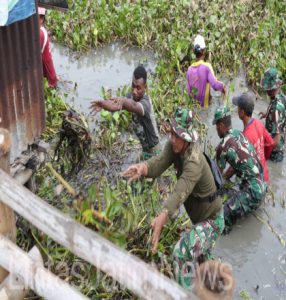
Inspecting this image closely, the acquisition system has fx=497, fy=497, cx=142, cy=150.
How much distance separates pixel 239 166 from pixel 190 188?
1454mm

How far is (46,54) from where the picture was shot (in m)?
6.84

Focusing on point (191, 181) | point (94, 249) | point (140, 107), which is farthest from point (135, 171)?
point (94, 249)

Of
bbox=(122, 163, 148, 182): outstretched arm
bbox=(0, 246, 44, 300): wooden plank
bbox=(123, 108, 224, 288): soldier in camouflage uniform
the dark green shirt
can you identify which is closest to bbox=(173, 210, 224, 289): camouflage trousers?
bbox=(123, 108, 224, 288): soldier in camouflage uniform

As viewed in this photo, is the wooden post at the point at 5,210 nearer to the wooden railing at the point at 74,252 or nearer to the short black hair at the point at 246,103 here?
the wooden railing at the point at 74,252

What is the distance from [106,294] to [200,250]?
834 millimetres

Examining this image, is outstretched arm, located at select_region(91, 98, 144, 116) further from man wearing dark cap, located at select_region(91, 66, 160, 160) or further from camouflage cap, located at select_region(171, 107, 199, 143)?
camouflage cap, located at select_region(171, 107, 199, 143)

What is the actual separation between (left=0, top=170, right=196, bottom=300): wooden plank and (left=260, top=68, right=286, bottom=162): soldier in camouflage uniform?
4012mm

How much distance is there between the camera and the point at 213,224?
4070mm

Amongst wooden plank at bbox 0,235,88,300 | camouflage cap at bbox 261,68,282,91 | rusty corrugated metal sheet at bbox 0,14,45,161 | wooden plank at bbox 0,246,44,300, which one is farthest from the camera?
camouflage cap at bbox 261,68,282,91

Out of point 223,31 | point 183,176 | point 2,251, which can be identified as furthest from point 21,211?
point 223,31

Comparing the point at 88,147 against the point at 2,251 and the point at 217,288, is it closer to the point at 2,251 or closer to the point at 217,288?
the point at 2,251

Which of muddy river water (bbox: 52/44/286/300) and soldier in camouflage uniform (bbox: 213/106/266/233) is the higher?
soldier in camouflage uniform (bbox: 213/106/266/233)

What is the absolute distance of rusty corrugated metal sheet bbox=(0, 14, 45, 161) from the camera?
4.14 meters

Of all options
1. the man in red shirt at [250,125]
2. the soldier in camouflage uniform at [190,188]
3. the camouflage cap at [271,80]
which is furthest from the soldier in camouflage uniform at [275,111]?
the soldier in camouflage uniform at [190,188]
